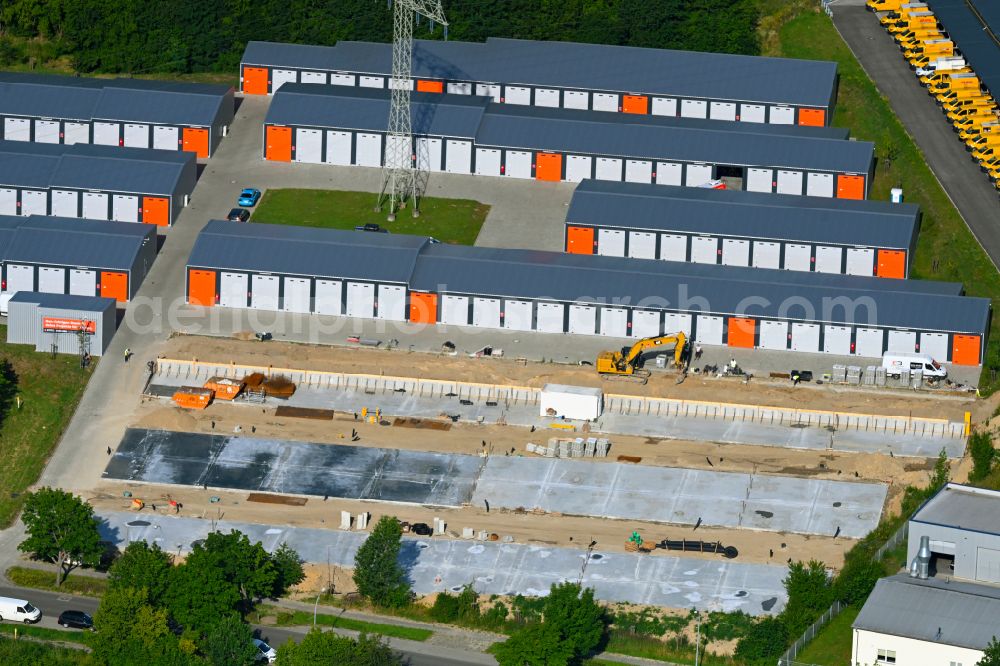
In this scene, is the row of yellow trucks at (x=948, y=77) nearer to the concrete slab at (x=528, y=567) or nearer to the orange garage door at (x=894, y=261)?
the orange garage door at (x=894, y=261)

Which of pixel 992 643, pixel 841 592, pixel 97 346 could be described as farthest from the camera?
pixel 97 346

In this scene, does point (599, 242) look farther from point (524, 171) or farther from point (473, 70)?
point (473, 70)

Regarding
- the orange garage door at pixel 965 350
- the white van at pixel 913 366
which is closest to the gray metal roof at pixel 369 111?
the white van at pixel 913 366

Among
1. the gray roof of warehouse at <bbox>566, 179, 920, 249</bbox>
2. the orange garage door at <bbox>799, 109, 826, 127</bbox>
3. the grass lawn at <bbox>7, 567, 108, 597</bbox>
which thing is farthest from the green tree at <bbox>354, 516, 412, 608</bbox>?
the orange garage door at <bbox>799, 109, 826, 127</bbox>

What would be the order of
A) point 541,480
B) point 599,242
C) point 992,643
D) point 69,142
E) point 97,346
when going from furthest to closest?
1. point 69,142
2. point 599,242
3. point 97,346
4. point 541,480
5. point 992,643

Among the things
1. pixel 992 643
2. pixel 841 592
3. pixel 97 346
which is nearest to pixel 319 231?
pixel 97 346

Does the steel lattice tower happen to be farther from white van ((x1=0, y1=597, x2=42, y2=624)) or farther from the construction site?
white van ((x1=0, y1=597, x2=42, y2=624))
